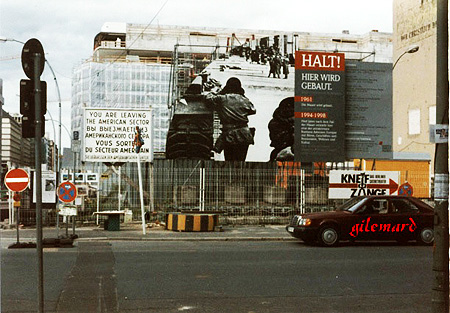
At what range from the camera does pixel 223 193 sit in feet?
82.1

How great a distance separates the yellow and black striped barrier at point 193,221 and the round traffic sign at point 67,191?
4.75m

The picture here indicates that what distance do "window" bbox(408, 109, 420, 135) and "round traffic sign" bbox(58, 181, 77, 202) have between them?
→ 47.9 meters

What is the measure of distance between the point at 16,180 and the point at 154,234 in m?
5.38

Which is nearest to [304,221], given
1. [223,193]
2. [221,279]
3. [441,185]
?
[221,279]

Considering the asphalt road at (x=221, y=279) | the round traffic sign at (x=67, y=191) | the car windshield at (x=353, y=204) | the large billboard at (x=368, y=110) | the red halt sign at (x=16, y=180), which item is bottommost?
the asphalt road at (x=221, y=279)

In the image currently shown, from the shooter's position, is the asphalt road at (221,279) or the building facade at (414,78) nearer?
the asphalt road at (221,279)

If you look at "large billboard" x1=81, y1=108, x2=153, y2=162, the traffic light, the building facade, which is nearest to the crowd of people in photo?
"large billboard" x1=81, y1=108, x2=153, y2=162

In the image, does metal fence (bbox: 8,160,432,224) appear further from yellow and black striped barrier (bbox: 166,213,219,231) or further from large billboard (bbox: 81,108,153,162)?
yellow and black striped barrier (bbox: 166,213,219,231)

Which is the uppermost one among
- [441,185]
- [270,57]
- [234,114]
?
[270,57]

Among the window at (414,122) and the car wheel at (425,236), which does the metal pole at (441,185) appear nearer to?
the car wheel at (425,236)

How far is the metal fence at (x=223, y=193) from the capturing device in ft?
81.0

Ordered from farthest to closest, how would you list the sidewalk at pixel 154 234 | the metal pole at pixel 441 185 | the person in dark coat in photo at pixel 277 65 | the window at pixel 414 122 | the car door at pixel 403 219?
the window at pixel 414 122, the person in dark coat in photo at pixel 277 65, the sidewalk at pixel 154 234, the car door at pixel 403 219, the metal pole at pixel 441 185

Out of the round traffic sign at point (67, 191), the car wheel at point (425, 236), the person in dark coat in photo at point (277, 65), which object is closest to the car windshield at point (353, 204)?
the car wheel at point (425, 236)

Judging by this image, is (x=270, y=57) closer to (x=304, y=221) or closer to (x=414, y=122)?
(x=304, y=221)
